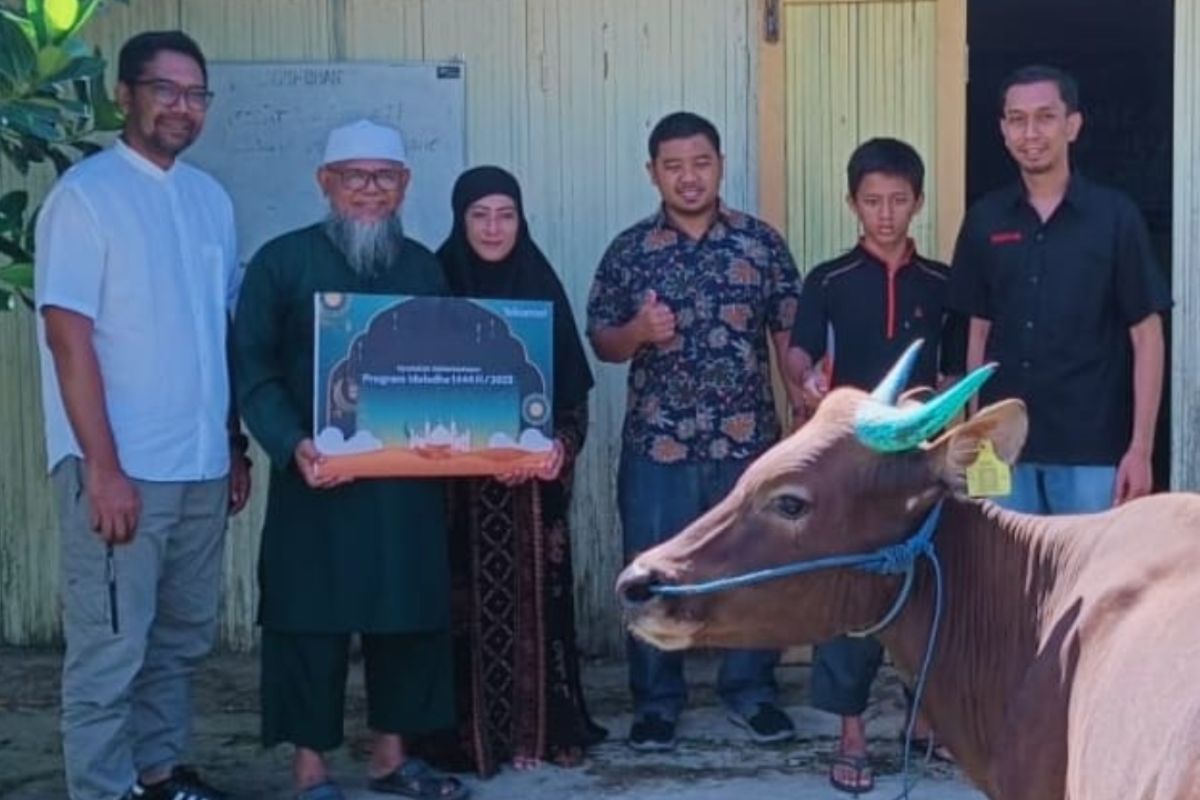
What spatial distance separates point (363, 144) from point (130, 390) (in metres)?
0.96

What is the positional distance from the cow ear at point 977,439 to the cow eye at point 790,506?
277 mm

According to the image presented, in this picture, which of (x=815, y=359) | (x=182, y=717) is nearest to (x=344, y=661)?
(x=182, y=717)

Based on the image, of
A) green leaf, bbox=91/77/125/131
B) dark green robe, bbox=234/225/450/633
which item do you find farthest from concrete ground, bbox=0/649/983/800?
green leaf, bbox=91/77/125/131

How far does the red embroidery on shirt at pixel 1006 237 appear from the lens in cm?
577

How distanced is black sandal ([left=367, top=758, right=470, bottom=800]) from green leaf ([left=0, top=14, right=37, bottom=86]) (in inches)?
90.1

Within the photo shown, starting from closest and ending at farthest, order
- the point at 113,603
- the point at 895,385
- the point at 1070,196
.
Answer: the point at 895,385 < the point at 113,603 < the point at 1070,196

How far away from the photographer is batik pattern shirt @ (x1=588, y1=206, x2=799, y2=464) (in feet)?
20.9

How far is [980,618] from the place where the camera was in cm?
418

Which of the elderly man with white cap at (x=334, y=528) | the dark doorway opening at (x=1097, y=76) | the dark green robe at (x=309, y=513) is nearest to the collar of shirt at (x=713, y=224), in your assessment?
the elderly man with white cap at (x=334, y=528)

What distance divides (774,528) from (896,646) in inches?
15.2

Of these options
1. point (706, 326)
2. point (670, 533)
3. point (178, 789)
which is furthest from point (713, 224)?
point (178, 789)

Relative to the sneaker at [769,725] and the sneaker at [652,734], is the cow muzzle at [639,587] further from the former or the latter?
the sneaker at [769,725]

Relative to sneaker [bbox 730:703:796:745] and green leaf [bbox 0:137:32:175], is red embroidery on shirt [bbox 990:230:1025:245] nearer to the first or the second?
sneaker [bbox 730:703:796:745]

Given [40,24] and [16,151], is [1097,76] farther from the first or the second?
[40,24]
